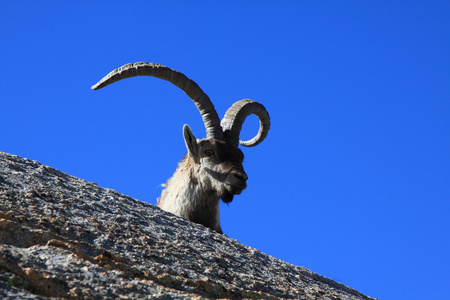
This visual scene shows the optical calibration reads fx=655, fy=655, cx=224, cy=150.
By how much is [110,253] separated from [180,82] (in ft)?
27.3

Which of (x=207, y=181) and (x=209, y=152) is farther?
(x=209, y=152)

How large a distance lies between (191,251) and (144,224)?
889 millimetres

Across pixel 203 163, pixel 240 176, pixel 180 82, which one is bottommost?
pixel 240 176

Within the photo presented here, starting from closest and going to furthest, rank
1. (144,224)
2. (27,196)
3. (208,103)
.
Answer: (27,196)
(144,224)
(208,103)

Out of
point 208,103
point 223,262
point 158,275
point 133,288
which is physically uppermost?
point 208,103

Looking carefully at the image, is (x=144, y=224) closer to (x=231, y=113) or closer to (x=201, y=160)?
(x=201, y=160)

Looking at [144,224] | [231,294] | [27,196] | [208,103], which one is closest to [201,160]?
[208,103]

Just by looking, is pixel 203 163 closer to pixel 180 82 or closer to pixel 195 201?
pixel 195 201

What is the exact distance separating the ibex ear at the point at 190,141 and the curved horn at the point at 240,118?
0.90 metres

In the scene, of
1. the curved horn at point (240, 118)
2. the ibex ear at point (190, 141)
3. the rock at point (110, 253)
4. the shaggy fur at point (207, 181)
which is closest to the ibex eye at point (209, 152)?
the shaggy fur at point (207, 181)

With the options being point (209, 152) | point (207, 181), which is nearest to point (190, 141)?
point (209, 152)

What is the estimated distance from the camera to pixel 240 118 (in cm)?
1462

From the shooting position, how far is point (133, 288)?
531cm

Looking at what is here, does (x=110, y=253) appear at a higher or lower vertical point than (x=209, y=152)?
lower
